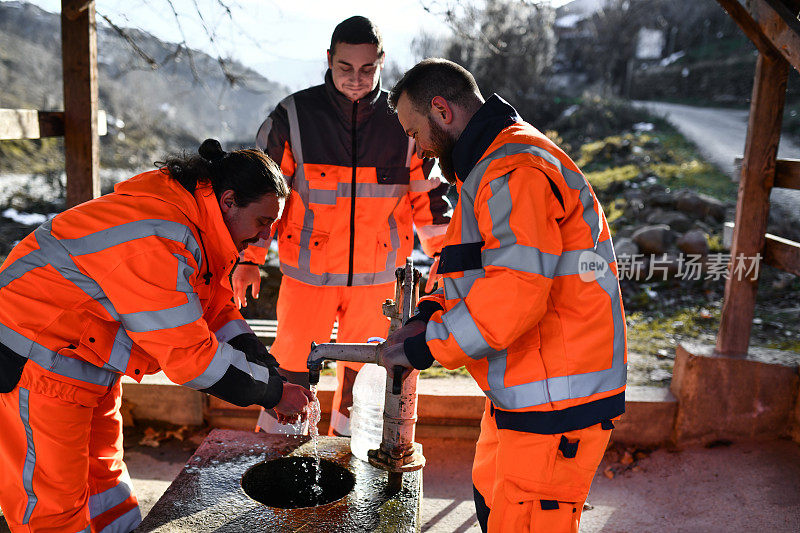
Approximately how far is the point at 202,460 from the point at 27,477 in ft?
1.84

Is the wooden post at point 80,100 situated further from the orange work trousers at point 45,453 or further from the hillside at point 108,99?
the hillside at point 108,99

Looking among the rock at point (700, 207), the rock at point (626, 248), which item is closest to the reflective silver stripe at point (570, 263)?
the rock at point (626, 248)

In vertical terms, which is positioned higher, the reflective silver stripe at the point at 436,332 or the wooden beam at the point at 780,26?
the wooden beam at the point at 780,26

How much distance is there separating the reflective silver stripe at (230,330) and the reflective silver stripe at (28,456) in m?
0.68

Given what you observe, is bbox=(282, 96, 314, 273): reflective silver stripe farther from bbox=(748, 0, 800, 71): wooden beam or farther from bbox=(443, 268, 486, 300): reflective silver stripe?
bbox=(748, 0, 800, 71): wooden beam

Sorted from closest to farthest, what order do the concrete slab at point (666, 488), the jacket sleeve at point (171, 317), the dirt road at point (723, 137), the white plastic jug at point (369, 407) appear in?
the jacket sleeve at point (171, 317) < the white plastic jug at point (369, 407) < the concrete slab at point (666, 488) < the dirt road at point (723, 137)

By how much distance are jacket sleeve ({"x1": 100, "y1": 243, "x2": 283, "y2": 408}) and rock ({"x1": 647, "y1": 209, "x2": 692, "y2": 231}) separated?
22.1ft

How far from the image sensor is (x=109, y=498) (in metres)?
2.35

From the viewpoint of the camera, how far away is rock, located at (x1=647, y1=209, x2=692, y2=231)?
24.8 feet

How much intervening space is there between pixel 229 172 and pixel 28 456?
3.62 feet

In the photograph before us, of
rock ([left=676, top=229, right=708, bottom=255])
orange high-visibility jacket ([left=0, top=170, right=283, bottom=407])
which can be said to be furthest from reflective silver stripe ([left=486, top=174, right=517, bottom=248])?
rock ([left=676, top=229, right=708, bottom=255])

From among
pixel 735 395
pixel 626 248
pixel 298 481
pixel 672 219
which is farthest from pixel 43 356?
pixel 672 219

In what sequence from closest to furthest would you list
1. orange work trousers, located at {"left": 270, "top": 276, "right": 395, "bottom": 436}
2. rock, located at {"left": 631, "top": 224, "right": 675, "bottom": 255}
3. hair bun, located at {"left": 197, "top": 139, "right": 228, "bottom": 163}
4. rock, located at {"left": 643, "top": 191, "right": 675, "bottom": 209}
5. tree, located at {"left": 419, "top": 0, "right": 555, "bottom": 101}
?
hair bun, located at {"left": 197, "top": 139, "right": 228, "bottom": 163} < orange work trousers, located at {"left": 270, "top": 276, "right": 395, "bottom": 436} < rock, located at {"left": 631, "top": 224, "right": 675, "bottom": 255} < rock, located at {"left": 643, "top": 191, "right": 675, "bottom": 209} < tree, located at {"left": 419, "top": 0, "right": 555, "bottom": 101}

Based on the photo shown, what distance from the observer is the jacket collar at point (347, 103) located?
3195 mm
